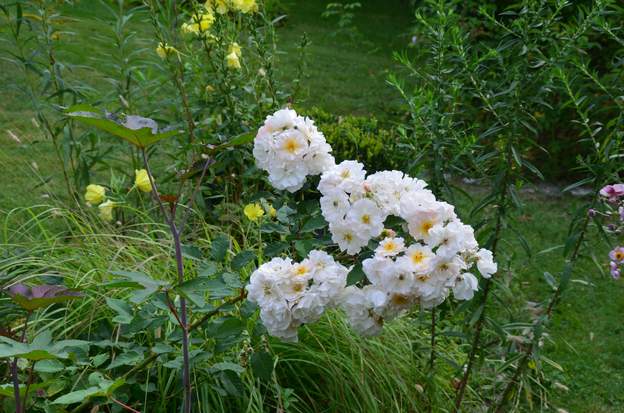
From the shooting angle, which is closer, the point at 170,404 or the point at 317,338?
the point at 170,404

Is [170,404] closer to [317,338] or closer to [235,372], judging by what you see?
[235,372]

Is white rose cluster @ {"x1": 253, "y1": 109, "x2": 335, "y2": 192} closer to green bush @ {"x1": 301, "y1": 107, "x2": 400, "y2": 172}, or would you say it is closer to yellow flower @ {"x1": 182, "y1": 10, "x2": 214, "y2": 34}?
yellow flower @ {"x1": 182, "y1": 10, "x2": 214, "y2": 34}

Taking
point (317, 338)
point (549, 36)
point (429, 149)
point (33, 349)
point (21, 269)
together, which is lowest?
point (317, 338)

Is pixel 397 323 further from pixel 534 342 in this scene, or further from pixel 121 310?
pixel 121 310

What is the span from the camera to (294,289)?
185 cm

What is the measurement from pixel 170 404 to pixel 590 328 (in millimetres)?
2530

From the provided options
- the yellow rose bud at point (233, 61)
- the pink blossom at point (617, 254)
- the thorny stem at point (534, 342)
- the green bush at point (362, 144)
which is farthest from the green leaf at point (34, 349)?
the green bush at point (362, 144)

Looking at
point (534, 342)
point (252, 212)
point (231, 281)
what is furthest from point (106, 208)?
point (534, 342)

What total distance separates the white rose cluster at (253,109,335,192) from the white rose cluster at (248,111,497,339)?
0.26ft

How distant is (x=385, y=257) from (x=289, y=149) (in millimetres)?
381

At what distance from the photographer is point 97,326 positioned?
2.55 metres

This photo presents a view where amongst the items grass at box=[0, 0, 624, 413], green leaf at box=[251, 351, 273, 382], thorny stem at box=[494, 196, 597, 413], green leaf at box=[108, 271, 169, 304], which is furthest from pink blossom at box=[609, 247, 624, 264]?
green leaf at box=[108, 271, 169, 304]

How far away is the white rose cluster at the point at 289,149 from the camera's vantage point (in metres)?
1.93

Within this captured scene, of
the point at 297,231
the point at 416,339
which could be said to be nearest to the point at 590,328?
the point at 416,339
